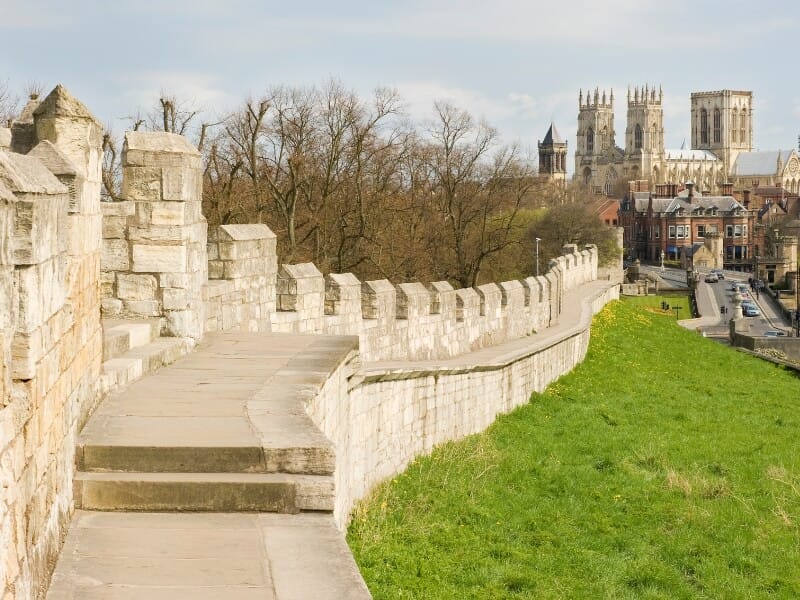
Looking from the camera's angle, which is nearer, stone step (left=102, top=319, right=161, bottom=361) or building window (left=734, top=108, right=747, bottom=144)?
stone step (left=102, top=319, right=161, bottom=361)

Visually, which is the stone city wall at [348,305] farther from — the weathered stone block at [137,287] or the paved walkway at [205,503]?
the paved walkway at [205,503]

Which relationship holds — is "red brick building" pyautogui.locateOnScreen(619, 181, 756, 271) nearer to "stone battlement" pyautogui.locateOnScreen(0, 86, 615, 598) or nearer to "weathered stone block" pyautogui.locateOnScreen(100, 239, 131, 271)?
"stone battlement" pyautogui.locateOnScreen(0, 86, 615, 598)

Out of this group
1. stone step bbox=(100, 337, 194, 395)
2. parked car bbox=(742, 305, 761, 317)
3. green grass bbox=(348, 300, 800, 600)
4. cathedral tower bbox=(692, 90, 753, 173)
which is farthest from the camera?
cathedral tower bbox=(692, 90, 753, 173)

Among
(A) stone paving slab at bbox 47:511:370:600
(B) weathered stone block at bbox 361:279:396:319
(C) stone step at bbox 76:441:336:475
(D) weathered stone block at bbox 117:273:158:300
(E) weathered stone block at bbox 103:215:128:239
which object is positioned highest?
(E) weathered stone block at bbox 103:215:128:239

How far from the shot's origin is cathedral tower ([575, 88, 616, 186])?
183125mm

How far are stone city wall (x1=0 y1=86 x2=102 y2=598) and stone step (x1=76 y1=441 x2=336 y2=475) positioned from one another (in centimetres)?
13

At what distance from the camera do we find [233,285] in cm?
1036

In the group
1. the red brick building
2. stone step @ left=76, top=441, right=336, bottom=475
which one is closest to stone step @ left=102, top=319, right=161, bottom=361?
stone step @ left=76, top=441, right=336, bottom=475

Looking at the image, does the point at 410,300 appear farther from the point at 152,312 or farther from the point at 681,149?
the point at 681,149

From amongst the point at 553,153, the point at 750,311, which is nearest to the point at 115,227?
the point at 750,311

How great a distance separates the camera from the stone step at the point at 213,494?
487 cm

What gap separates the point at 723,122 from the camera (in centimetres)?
18238

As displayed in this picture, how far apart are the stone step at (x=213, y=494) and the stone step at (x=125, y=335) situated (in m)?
1.93

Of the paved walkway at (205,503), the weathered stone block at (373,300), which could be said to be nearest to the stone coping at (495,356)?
the weathered stone block at (373,300)
